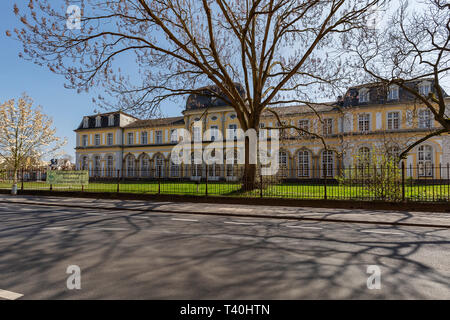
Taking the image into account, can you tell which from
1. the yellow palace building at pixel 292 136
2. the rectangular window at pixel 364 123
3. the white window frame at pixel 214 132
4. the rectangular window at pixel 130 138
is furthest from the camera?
the rectangular window at pixel 130 138

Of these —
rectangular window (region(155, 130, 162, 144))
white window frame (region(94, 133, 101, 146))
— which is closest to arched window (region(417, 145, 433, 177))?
rectangular window (region(155, 130, 162, 144))

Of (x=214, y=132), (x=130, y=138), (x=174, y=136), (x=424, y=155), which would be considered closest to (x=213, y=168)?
(x=214, y=132)

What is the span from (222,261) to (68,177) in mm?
17473

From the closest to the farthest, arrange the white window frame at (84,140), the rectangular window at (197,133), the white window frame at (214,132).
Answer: the white window frame at (214,132) → the rectangular window at (197,133) → the white window frame at (84,140)

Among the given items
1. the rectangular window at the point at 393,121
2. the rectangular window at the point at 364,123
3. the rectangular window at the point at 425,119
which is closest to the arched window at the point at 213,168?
the rectangular window at the point at 364,123

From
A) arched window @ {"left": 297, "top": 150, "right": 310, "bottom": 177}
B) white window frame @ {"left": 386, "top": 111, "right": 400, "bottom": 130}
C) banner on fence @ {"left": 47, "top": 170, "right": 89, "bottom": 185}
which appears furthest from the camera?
arched window @ {"left": 297, "top": 150, "right": 310, "bottom": 177}

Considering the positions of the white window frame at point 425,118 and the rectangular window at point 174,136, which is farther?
the rectangular window at point 174,136

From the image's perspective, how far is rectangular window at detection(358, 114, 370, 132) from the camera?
3316cm

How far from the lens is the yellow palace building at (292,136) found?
2662cm

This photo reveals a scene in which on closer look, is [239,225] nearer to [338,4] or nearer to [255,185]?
[255,185]

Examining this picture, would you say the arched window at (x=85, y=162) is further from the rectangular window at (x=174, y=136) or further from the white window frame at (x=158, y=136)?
the rectangular window at (x=174, y=136)

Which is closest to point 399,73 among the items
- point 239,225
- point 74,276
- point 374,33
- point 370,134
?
point 374,33

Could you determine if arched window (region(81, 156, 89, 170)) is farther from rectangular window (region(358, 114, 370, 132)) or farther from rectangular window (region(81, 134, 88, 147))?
rectangular window (region(358, 114, 370, 132))

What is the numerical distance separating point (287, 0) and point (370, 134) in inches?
999
